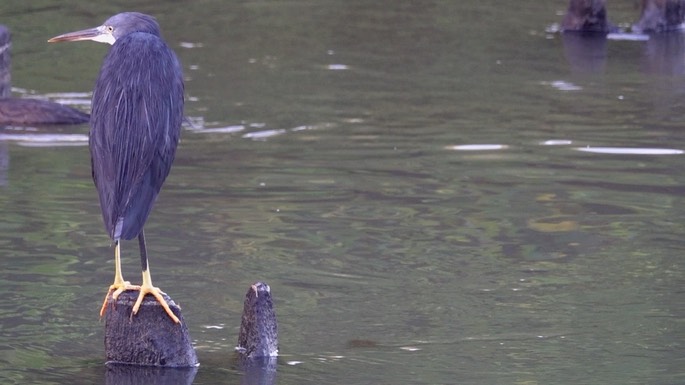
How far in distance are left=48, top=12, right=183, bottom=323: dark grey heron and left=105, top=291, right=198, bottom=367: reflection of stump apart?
0.06 metres

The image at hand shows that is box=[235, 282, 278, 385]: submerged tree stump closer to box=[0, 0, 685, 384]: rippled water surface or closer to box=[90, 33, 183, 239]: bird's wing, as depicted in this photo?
box=[0, 0, 685, 384]: rippled water surface

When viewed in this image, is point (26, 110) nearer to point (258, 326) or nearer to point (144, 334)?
point (258, 326)

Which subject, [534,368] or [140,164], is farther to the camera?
[534,368]

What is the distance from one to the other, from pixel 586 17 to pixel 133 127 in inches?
581

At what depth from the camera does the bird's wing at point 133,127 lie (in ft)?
21.6

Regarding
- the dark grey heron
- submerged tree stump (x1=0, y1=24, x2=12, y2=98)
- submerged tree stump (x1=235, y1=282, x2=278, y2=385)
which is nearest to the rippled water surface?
submerged tree stump (x1=235, y1=282, x2=278, y2=385)

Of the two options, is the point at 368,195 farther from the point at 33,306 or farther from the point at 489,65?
the point at 489,65

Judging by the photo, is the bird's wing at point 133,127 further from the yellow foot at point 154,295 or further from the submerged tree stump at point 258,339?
the submerged tree stump at point 258,339

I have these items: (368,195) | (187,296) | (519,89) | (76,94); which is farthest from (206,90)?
(187,296)

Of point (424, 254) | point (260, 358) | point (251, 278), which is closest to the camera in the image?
point (260, 358)

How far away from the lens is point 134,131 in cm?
660

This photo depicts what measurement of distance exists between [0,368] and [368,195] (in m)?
4.50

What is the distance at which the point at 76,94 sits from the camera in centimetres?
1591

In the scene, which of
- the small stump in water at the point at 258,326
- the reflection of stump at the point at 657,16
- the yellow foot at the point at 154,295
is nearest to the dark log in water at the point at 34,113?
the small stump in water at the point at 258,326
